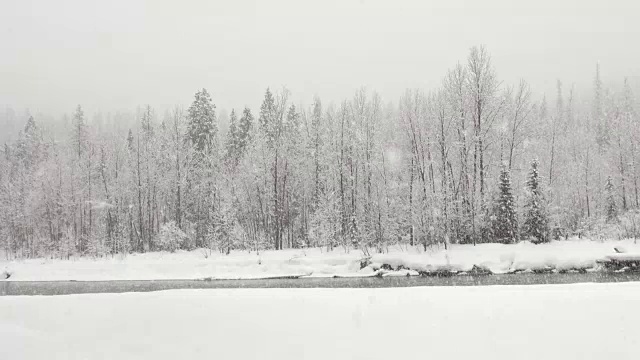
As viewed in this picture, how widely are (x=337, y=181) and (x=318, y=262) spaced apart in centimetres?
1439

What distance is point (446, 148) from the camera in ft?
120

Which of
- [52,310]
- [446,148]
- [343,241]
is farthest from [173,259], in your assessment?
[446,148]

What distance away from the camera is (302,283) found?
26.3 m

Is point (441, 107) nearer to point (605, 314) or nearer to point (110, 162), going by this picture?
point (605, 314)

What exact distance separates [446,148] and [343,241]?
11835 millimetres

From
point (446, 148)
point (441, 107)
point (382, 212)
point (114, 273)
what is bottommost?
point (114, 273)

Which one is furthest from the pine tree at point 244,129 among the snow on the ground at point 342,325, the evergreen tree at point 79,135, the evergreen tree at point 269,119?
the snow on the ground at point 342,325

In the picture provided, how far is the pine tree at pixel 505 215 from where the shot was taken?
104 feet

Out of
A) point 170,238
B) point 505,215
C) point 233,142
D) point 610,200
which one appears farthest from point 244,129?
point 610,200

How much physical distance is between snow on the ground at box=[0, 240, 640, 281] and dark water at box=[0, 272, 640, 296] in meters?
1.20

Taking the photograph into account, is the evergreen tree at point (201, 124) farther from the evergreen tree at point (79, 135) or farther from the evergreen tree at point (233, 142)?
the evergreen tree at point (79, 135)

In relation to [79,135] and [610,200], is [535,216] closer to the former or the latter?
[610,200]

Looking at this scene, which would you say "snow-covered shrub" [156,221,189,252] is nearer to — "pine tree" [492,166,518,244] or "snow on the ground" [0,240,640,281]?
"snow on the ground" [0,240,640,281]

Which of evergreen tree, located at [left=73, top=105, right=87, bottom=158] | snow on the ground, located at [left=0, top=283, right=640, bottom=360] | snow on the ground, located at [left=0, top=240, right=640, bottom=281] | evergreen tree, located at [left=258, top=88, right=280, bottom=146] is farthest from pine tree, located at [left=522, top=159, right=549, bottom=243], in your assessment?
evergreen tree, located at [left=73, top=105, right=87, bottom=158]
